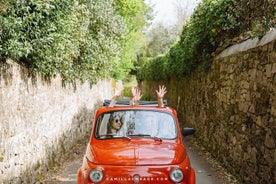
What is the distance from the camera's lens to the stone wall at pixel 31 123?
6.56 m

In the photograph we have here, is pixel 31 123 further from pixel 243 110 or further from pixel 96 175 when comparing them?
pixel 243 110

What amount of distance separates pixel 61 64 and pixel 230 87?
4.39 metres

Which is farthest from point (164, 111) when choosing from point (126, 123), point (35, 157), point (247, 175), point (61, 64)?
point (61, 64)

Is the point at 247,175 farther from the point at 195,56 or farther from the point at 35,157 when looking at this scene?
the point at 195,56

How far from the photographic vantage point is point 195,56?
13.9 metres

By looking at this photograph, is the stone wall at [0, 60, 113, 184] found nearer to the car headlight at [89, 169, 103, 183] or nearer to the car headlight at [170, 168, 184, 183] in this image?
the car headlight at [89, 169, 103, 183]

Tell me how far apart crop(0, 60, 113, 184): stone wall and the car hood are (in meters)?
1.70

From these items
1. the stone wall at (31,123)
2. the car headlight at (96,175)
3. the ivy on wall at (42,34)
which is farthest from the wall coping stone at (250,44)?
the stone wall at (31,123)

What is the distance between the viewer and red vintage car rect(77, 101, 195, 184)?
525cm

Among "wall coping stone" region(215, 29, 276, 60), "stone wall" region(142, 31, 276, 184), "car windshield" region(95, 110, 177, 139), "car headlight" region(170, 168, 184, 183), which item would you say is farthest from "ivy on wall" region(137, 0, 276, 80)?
"car headlight" region(170, 168, 184, 183)

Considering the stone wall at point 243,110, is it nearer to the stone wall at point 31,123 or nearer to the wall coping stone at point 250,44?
the wall coping stone at point 250,44

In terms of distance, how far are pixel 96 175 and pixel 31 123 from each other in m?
3.23

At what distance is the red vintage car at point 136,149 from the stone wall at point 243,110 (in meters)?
1.47

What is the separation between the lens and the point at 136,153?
5492 millimetres
